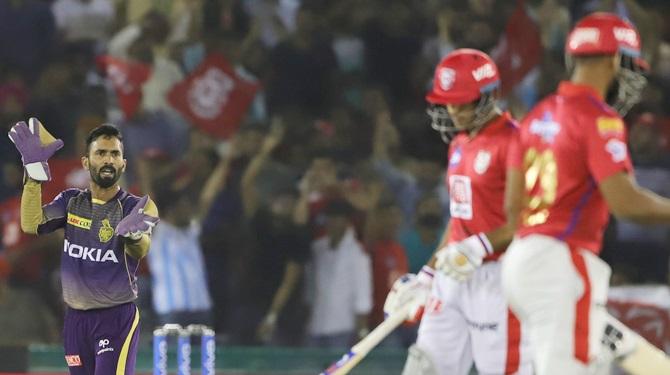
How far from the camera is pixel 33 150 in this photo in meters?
6.31

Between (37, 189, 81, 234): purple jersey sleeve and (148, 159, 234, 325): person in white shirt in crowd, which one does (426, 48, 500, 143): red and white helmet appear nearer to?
(37, 189, 81, 234): purple jersey sleeve

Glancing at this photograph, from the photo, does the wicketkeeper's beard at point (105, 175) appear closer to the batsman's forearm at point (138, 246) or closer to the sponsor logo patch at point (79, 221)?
the sponsor logo patch at point (79, 221)

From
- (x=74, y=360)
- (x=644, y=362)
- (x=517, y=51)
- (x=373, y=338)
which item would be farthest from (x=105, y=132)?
(x=517, y=51)

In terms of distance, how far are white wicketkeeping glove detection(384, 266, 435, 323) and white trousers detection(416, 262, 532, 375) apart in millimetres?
187

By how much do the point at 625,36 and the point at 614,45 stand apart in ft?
0.22

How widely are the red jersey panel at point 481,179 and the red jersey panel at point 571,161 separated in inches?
38.1

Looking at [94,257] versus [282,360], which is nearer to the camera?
[94,257]

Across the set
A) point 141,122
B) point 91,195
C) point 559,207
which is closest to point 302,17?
point 141,122

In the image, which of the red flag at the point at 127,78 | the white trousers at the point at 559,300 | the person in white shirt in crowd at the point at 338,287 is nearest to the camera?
the white trousers at the point at 559,300

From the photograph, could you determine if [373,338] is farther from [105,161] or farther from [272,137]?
[272,137]

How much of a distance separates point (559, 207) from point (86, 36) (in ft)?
20.6

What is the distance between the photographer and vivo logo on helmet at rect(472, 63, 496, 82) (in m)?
6.16

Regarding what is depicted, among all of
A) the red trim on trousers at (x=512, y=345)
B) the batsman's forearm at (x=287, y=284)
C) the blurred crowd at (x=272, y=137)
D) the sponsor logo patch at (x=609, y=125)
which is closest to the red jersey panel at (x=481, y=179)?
the red trim on trousers at (x=512, y=345)

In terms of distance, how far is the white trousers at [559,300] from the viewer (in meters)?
4.77
